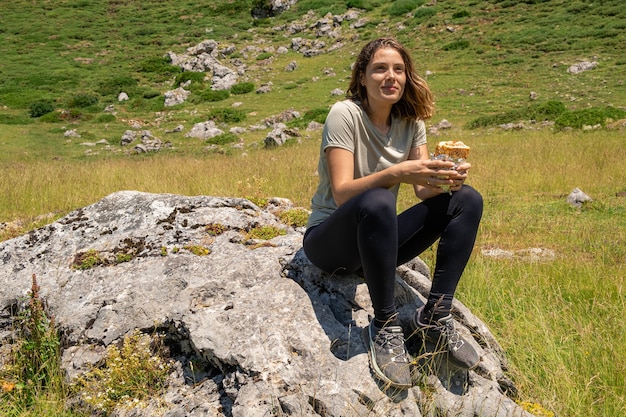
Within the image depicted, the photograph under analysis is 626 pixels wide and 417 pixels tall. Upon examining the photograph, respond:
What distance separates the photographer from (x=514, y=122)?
16719mm

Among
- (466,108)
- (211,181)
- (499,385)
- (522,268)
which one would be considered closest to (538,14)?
(466,108)

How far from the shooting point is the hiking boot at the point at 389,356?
8.93ft

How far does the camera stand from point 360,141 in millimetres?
3279

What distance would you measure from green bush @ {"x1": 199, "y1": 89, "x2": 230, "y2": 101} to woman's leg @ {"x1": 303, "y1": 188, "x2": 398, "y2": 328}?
24.6 m

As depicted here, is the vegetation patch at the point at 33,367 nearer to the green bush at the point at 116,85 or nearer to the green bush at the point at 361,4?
the green bush at the point at 116,85

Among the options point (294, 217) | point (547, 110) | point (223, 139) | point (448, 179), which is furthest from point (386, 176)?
point (223, 139)

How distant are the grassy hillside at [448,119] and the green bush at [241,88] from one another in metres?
0.59

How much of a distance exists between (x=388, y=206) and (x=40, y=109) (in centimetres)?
2621

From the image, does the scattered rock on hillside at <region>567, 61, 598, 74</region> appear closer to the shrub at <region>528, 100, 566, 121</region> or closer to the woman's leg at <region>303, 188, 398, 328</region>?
the shrub at <region>528, 100, 566, 121</region>

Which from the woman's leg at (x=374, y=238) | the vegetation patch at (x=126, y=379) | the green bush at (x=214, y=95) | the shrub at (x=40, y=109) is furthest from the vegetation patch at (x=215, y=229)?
the shrub at (x=40, y=109)

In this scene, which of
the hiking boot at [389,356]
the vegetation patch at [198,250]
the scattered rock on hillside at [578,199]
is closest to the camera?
the hiking boot at [389,356]

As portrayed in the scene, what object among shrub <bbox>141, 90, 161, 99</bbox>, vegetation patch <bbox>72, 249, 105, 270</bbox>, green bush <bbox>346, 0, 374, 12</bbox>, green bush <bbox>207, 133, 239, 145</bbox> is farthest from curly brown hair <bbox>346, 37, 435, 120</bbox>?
green bush <bbox>346, 0, 374, 12</bbox>

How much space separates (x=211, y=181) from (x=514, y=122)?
11742 mm

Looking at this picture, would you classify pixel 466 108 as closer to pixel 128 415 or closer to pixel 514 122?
pixel 514 122
